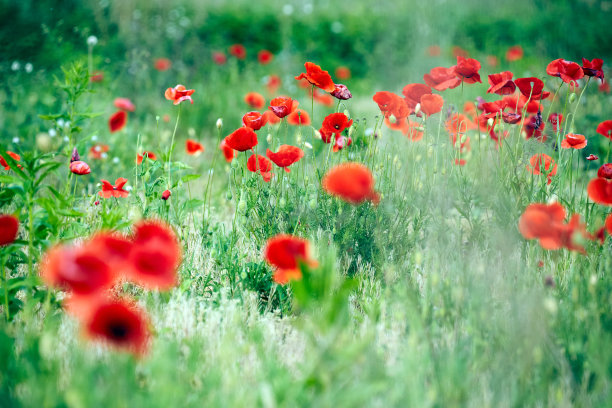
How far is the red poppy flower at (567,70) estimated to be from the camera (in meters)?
2.26

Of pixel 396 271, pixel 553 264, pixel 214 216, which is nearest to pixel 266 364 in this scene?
pixel 396 271

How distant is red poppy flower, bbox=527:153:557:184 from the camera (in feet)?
7.47

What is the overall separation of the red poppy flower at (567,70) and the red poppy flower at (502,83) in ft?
0.72

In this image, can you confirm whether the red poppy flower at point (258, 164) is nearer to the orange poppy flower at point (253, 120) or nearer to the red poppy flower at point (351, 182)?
the orange poppy flower at point (253, 120)

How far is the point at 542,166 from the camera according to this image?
2332mm

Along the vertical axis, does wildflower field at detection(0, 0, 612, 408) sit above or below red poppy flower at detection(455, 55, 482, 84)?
below

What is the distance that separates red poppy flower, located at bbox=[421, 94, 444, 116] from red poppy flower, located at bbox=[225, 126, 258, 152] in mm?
729

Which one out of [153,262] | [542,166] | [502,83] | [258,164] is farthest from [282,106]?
[542,166]

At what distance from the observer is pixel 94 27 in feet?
17.8

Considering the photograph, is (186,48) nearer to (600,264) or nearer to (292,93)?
(292,93)

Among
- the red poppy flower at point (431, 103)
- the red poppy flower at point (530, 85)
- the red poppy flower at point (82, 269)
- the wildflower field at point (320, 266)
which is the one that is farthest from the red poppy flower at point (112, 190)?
the red poppy flower at point (530, 85)

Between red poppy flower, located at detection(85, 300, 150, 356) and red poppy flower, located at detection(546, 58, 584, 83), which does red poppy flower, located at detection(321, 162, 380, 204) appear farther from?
red poppy flower, located at detection(546, 58, 584, 83)

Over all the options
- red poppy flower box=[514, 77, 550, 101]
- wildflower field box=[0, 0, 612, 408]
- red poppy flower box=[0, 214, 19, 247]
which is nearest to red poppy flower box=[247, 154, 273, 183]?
wildflower field box=[0, 0, 612, 408]

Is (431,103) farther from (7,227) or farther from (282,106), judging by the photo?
(7,227)
